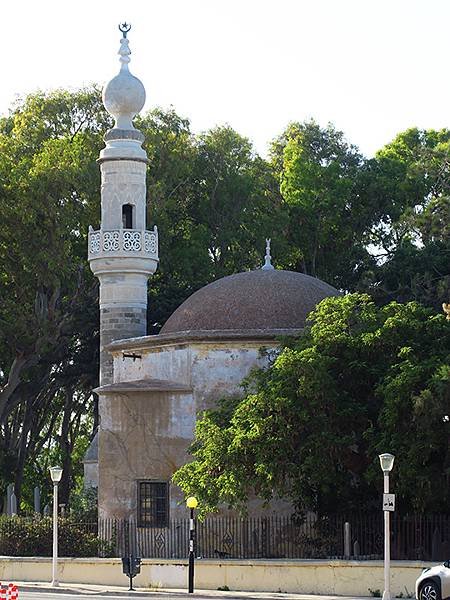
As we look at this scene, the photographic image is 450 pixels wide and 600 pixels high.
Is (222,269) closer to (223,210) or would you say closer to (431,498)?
(223,210)

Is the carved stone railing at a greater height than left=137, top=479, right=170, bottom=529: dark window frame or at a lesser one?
greater

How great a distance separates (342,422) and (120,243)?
12.3 metres

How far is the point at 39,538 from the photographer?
35.7 m

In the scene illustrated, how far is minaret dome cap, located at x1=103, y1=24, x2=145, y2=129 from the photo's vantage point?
142 feet

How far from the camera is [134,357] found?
1500 inches

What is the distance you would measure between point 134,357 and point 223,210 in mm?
18678

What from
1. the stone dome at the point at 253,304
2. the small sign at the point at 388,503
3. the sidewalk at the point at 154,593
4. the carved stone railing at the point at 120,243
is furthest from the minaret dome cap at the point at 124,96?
the small sign at the point at 388,503

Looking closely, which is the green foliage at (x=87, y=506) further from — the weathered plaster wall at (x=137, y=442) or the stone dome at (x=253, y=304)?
the stone dome at (x=253, y=304)

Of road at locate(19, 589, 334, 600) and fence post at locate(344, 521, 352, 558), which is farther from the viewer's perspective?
fence post at locate(344, 521, 352, 558)

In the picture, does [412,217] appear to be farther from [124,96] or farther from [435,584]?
[435,584]

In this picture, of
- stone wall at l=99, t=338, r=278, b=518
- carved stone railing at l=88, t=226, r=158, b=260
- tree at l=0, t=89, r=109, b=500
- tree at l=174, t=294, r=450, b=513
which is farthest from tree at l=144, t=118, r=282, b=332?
tree at l=174, t=294, r=450, b=513

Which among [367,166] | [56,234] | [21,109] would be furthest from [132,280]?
[367,166]

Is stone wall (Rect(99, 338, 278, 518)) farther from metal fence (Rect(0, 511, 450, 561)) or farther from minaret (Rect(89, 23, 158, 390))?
minaret (Rect(89, 23, 158, 390))

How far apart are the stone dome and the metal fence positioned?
5.52 m
